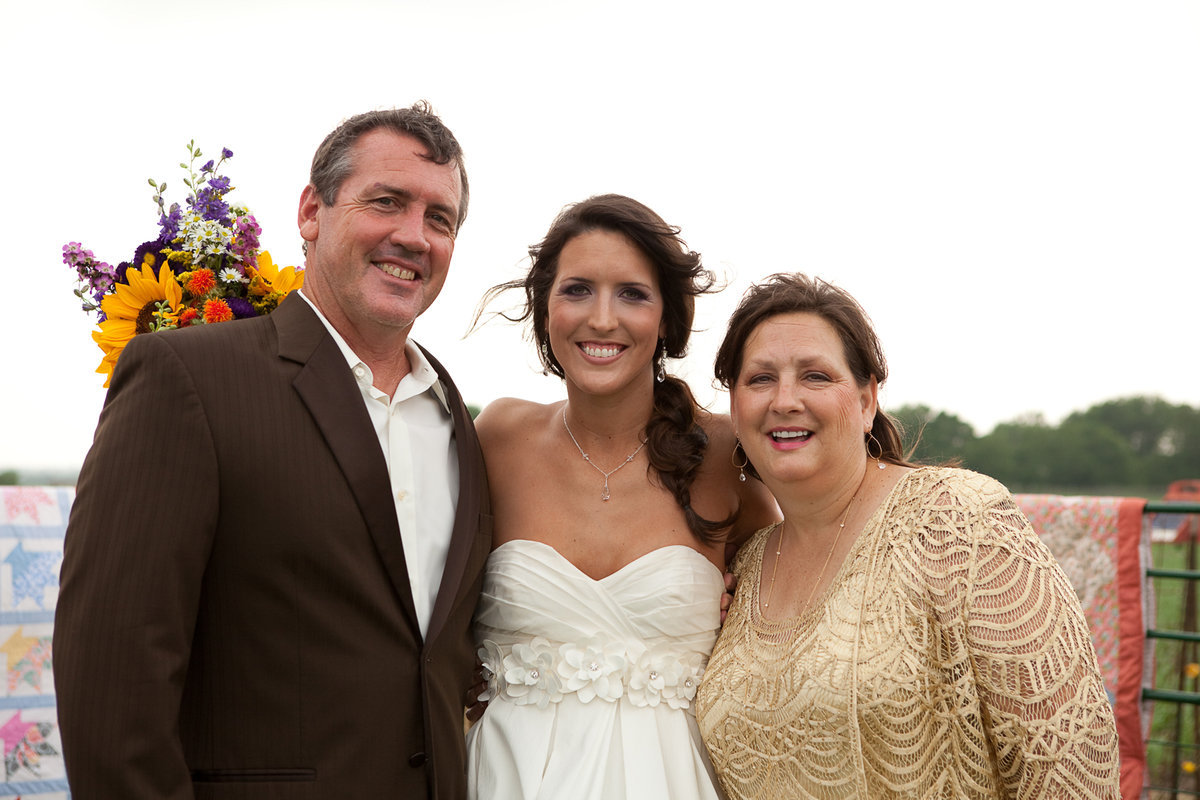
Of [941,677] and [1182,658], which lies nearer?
[941,677]

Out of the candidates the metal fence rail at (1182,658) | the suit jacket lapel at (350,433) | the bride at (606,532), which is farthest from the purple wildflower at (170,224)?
the metal fence rail at (1182,658)

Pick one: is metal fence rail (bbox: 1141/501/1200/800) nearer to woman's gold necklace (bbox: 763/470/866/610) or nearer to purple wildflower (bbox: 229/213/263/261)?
woman's gold necklace (bbox: 763/470/866/610)

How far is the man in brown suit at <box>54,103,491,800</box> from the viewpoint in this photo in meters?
2.38

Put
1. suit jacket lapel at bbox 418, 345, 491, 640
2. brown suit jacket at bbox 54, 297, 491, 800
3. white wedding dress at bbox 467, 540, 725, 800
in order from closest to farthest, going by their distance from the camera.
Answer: brown suit jacket at bbox 54, 297, 491, 800, suit jacket lapel at bbox 418, 345, 491, 640, white wedding dress at bbox 467, 540, 725, 800

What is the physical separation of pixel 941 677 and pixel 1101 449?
2353 inches

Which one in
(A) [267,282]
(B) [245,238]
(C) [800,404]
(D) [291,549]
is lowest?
(D) [291,549]

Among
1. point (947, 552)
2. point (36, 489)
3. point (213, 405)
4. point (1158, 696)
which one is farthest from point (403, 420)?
point (1158, 696)

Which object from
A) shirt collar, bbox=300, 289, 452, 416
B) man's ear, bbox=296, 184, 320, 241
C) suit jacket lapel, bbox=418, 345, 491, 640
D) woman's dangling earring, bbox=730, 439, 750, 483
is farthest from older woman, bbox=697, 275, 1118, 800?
man's ear, bbox=296, 184, 320, 241

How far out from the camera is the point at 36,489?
536 centimetres

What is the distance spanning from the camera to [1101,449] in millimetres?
55500

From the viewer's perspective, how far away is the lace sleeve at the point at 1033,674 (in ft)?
9.09

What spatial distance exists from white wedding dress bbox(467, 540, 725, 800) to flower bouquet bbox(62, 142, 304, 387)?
1406 mm

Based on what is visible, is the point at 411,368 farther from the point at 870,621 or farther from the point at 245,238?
the point at 870,621

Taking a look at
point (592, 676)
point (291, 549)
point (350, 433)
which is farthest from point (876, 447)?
point (291, 549)
